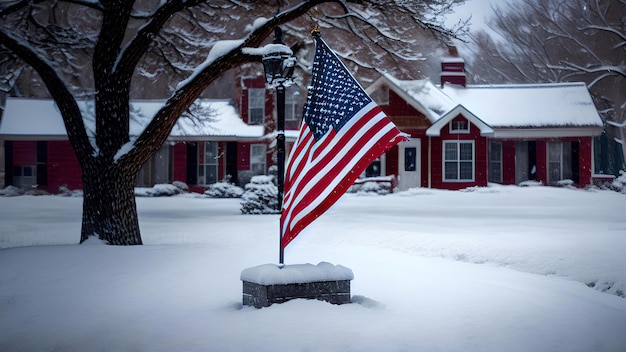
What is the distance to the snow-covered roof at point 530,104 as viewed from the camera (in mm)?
35250

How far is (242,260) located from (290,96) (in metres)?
24.9

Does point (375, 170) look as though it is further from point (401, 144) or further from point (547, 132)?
point (547, 132)

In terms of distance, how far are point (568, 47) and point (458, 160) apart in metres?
18.7

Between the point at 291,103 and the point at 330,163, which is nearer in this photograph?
the point at 330,163

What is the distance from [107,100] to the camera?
41.4ft

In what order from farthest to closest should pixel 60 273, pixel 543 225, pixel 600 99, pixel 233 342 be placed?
pixel 600 99, pixel 543 225, pixel 60 273, pixel 233 342

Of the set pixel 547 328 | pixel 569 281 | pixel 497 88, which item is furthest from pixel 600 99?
pixel 547 328

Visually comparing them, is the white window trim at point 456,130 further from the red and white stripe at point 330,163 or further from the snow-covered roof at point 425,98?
the red and white stripe at point 330,163

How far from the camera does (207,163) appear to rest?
35375mm

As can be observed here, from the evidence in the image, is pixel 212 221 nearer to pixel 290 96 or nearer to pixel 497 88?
pixel 290 96

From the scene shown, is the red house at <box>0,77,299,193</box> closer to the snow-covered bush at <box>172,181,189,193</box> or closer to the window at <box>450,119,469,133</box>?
the snow-covered bush at <box>172,181,189,193</box>

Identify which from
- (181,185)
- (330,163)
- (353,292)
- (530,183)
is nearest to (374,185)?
(530,183)

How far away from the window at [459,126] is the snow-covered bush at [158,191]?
14.4 meters

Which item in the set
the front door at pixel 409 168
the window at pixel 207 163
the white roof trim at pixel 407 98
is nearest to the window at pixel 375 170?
the front door at pixel 409 168
